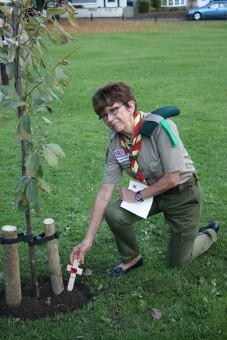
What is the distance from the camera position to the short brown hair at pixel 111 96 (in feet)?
12.4

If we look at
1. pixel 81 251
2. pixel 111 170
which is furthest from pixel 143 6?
pixel 81 251

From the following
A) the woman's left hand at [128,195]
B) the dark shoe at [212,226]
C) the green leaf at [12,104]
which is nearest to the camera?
the green leaf at [12,104]

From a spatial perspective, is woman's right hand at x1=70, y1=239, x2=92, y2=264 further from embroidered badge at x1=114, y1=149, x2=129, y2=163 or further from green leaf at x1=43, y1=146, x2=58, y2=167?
green leaf at x1=43, y1=146, x2=58, y2=167

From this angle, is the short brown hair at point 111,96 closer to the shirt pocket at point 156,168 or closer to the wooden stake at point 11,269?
the shirt pocket at point 156,168

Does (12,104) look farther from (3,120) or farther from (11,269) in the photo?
(11,269)

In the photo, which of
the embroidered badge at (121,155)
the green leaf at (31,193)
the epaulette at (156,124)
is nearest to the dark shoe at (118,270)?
the embroidered badge at (121,155)

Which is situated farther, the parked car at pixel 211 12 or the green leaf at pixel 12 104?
the parked car at pixel 211 12

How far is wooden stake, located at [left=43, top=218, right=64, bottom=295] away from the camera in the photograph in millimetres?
3820

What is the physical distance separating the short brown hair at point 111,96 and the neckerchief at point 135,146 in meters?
0.18

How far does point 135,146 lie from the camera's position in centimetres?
398

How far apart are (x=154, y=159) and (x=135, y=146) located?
0.55 feet

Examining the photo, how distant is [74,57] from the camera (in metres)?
20.3

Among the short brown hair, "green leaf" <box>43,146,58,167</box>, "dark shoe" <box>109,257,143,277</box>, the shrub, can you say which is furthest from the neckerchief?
the shrub

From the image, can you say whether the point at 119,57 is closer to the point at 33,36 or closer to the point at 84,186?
the point at 84,186
